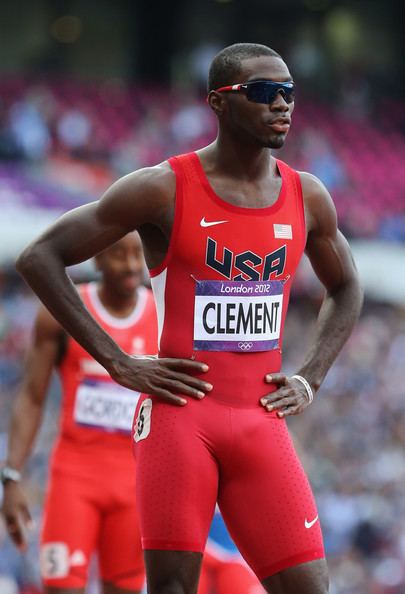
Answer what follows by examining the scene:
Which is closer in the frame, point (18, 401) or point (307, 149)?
point (18, 401)

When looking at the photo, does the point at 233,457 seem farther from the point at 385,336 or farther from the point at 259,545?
the point at 385,336

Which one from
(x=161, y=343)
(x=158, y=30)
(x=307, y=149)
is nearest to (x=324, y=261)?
(x=161, y=343)

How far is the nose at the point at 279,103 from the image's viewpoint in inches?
191

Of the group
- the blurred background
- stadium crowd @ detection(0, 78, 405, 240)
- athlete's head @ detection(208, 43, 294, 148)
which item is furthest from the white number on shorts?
stadium crowd @ detection(0, 78, 405, 240)

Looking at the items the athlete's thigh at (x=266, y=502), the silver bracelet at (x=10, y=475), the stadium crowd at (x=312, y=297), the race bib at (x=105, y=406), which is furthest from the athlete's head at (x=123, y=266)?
the stadium crowd at (x=312, y=297)

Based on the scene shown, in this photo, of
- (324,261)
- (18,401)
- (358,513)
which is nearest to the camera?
(324,261)

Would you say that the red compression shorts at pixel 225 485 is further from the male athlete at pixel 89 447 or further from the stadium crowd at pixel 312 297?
the stadium crowd at pixel 312 297

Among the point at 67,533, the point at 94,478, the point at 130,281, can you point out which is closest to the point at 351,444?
the point at 130,281

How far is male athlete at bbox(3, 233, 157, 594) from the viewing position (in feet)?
21.5

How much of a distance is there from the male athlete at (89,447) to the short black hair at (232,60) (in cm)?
199

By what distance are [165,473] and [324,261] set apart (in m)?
1.17

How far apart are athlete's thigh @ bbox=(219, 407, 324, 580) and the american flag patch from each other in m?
0.69

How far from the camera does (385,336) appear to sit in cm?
1970

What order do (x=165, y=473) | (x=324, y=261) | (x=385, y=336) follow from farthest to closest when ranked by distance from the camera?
(x=385, y=336)
(x=324, y=261)
(x=165, y=473)
